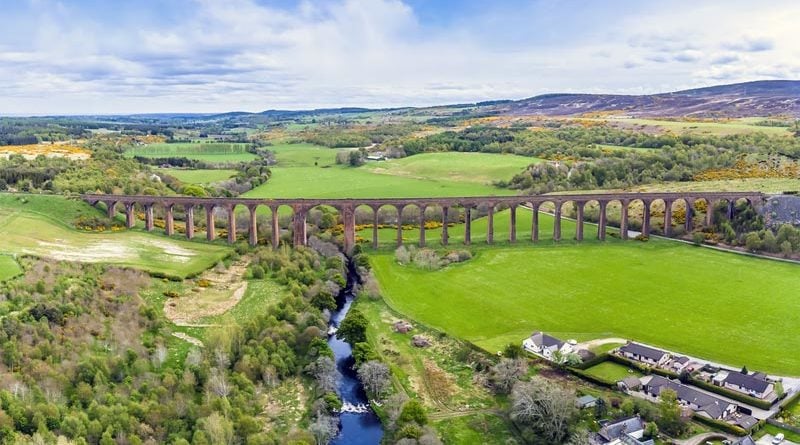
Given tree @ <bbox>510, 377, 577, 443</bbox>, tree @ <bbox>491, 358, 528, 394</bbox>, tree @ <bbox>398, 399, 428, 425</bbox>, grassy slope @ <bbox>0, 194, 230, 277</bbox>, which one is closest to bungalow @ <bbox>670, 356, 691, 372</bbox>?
tree @ <bbox>510, 377, 577, 443</bbox>

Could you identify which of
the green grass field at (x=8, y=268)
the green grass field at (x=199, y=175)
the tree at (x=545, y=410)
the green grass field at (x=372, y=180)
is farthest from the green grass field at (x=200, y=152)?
the tree at (x=545, y=410)

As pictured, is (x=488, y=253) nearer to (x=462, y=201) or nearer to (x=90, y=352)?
(x=462, y=201)

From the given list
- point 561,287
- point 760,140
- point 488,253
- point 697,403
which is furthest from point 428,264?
point 760,140

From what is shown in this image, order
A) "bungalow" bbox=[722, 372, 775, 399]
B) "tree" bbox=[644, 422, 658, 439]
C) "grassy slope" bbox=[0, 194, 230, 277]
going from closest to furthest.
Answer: "tree" bbox=[644, 422, 658, 439] → "bungalow" bbox=[722, 372, 775, 399] → "grassy slope" bbox=[0, 194, 230, 277]

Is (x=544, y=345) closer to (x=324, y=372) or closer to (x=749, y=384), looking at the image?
(x=749, y=384)

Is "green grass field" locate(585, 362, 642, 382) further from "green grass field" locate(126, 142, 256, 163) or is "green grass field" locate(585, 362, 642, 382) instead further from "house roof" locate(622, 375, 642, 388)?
"green grass field" locate(126, 142, 256, 163)

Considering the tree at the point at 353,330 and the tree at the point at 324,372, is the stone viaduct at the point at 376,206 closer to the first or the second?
the tree at the point at 353,330
